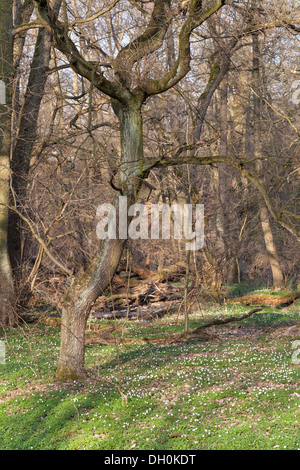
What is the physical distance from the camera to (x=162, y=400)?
8.51 meters

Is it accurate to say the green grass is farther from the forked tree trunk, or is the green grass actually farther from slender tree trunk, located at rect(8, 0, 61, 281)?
slender tree trunk, located at rect(8, 0, 61, 281)

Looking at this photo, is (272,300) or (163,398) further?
(272,300)

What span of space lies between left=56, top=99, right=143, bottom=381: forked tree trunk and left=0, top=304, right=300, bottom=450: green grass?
49cm

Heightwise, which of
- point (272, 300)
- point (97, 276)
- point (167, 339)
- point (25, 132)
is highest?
point (25, 132)

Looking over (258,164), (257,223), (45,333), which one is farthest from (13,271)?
(257,223)

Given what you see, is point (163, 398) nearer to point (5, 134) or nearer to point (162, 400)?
point (162, 400)

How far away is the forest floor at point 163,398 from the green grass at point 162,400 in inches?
0.6

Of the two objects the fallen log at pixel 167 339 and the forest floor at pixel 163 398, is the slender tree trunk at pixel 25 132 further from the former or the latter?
the forest floor at pixel 163 398

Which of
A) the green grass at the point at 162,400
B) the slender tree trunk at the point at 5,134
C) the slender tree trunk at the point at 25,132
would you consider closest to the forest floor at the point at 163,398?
the green grass at the point at 162,400

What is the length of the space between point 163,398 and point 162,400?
0.09 meters

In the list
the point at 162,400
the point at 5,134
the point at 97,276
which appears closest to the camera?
the point at 162,400

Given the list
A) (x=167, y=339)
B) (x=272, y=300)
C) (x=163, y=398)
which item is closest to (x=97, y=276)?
(x=163, y=398)

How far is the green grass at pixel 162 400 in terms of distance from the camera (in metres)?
6.95

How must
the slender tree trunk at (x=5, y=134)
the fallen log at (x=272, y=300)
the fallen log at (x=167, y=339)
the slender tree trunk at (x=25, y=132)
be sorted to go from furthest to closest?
the fallen log at (x=272, y=300) → the slender tree trunk at (x=25, y=132) → the slender tree trunk at (x=5, y=134) → the fallen log at (x=167, y=339)
